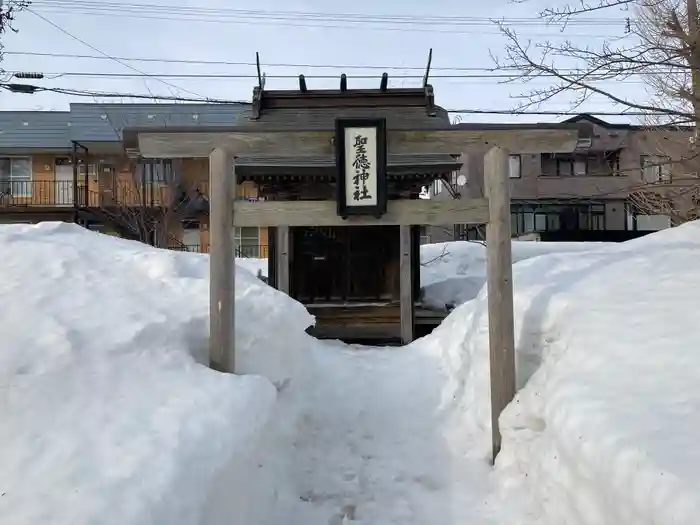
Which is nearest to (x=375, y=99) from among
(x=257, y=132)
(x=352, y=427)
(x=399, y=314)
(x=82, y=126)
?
(x=399, y=314)

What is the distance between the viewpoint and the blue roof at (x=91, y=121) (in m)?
22.1

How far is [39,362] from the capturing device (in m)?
4.11

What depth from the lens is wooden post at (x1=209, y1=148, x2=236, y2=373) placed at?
16.3ft

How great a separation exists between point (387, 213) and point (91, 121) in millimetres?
21124

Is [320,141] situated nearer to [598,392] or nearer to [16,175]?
[598,392]

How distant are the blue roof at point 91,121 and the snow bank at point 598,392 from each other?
18.1 metres

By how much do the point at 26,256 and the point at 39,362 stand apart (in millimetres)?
2503

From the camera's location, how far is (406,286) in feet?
36.0

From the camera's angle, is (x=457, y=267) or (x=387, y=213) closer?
(x=387, y=213)

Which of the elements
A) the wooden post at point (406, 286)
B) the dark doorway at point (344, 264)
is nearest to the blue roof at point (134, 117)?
the dark doorway at point (344, 264)

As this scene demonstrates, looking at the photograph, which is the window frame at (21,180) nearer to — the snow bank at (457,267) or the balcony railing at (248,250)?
the balcony railing at (248,250)

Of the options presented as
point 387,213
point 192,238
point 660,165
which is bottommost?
point 387,213

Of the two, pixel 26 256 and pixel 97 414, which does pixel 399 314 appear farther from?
pixel 97 414

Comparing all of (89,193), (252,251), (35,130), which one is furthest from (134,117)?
(252,251)
